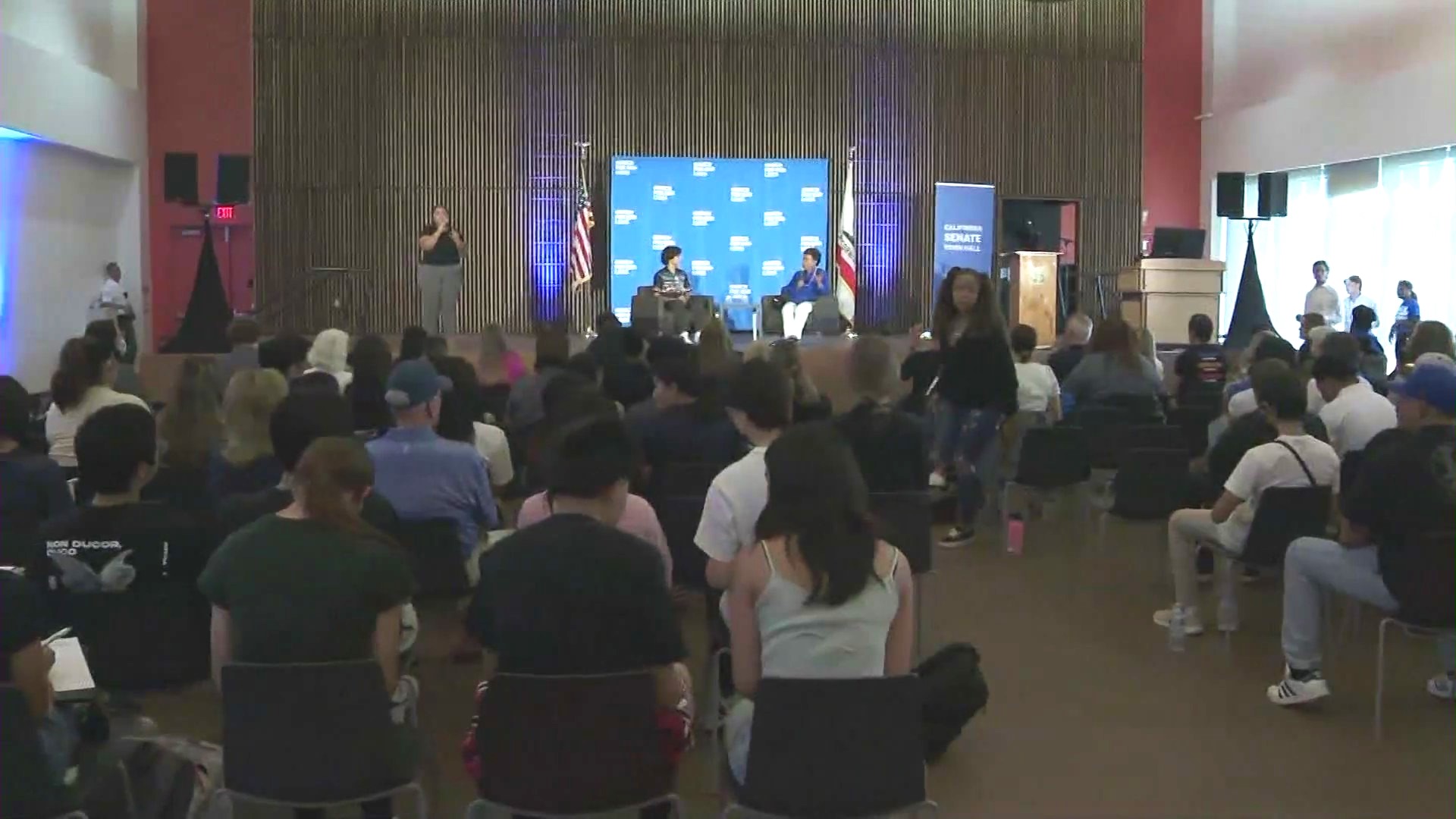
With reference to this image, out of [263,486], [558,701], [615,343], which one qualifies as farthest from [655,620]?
[615,343]

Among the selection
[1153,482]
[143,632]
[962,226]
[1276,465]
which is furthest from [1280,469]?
[962,226]

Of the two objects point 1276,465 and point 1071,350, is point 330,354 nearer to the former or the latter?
point 1276,465

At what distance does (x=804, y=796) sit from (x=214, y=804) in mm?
1269

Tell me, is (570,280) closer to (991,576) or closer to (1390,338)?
(1390,338)

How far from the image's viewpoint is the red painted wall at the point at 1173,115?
61.6 feet

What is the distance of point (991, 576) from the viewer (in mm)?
7215

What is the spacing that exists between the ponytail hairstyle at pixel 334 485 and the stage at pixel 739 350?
3166 millimetres

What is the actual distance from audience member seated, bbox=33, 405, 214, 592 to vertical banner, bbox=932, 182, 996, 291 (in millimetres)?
14359

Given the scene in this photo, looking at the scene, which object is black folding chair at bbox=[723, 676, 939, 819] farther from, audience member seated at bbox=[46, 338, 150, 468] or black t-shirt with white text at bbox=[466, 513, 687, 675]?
audience member seated at bbox=[46, 338, 150, 468]

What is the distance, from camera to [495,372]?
25.1 ft

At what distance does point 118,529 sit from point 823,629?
1912 mm

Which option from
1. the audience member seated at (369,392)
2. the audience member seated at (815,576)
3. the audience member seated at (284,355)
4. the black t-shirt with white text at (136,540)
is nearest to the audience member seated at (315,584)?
the black t-shirt with white text at (136,540)

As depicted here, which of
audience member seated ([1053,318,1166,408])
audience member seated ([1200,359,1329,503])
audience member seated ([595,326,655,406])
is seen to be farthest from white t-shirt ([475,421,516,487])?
audience member seated ([1053,318,1166,408])

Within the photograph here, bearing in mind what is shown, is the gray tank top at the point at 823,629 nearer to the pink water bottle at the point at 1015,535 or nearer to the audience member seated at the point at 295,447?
the audience member seated at the point at 295,447
